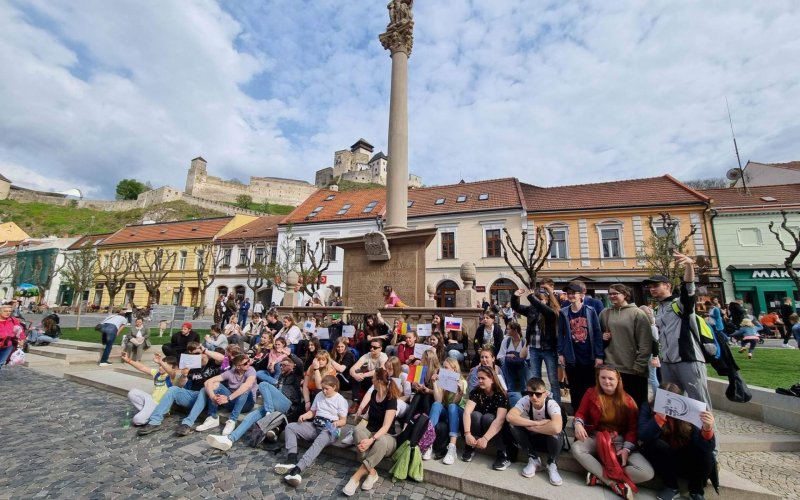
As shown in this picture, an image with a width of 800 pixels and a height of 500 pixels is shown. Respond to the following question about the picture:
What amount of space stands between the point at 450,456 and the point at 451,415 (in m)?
0.53

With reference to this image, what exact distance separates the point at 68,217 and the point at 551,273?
89634 mm

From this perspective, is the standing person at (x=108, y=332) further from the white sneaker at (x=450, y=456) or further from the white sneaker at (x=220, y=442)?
the white sneaker at (x=450, y=456)

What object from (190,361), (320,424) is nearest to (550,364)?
(320,424)

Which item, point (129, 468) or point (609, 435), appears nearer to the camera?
point (609, 435)

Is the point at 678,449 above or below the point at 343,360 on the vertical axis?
below

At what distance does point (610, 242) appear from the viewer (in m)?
23.4

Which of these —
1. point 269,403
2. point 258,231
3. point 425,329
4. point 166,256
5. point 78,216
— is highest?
point 78,216

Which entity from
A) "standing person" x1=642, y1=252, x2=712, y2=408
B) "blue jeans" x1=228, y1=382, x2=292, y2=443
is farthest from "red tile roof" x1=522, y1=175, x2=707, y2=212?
"blue jeans" x1=228, y1=382, x2=292, y2=443

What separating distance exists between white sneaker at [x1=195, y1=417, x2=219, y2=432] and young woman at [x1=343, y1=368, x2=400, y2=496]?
2.71m

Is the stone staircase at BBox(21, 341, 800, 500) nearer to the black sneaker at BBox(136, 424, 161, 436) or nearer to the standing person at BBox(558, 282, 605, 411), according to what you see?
the black sneaker at BBox(136, 424, 161, 436)

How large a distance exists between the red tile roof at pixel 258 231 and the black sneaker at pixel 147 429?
93.0 feet

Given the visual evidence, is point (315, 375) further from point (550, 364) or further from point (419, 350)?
point (550, 364)

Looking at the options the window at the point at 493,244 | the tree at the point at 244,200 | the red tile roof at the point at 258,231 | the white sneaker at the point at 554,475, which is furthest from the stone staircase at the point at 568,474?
the tree at the point at 244,200

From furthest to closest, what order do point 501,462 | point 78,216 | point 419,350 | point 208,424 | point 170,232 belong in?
point 78,216 < point 170,232 < point 419,350 < point 208,424 < point 501,462
